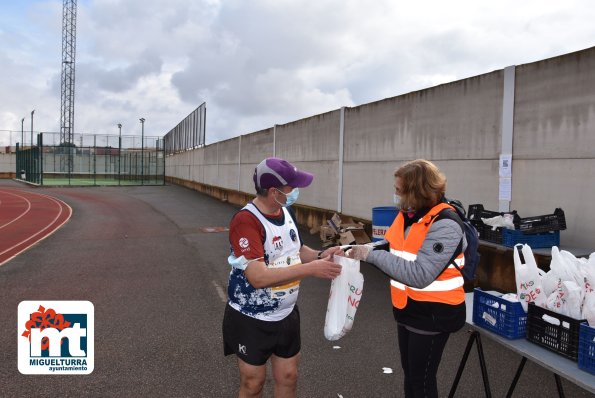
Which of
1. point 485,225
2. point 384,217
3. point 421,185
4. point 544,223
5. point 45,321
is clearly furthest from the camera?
point 384,217

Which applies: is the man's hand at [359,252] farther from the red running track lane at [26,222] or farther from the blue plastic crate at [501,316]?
the red running track lane at [26,222]

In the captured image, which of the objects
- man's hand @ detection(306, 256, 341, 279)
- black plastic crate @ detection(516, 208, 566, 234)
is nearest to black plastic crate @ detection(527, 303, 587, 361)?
man's hand @ detection(306, 256, 341, 279)

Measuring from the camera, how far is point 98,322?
5.59 meters

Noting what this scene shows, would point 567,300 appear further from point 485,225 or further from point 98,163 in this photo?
point 98,163

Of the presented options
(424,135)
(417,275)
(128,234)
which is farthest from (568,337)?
(128,234)

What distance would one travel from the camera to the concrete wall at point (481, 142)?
6.02 metres

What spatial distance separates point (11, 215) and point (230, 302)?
18.2m

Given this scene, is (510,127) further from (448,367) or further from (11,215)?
(11,215)

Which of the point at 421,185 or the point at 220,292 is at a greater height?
the point at 421,185

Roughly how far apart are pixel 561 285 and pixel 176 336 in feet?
12.7

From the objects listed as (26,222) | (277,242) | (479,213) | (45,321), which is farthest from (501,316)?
(26,222)

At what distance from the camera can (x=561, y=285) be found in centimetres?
304

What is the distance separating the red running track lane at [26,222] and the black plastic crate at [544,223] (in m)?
9.11

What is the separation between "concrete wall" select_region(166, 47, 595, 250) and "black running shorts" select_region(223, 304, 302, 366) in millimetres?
4830
